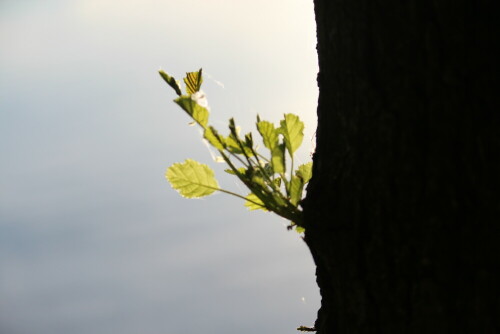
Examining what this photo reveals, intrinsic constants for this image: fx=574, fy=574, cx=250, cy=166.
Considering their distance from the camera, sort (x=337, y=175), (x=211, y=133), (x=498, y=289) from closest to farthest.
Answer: (x=498, y=289) → (x=337, y=175) → (x=211, y=133)

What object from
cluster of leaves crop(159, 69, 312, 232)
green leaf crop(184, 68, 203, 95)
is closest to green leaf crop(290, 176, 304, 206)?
cluster of leaves crop(159, 69, 312, 232)

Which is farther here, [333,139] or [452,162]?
[333,139]

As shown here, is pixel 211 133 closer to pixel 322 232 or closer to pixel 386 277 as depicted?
pixel 322 232

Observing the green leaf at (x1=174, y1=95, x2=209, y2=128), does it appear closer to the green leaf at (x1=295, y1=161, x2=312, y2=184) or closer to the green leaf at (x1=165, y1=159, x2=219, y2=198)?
the green leaf at (x1=165, y1=159, x2=219, y2=198)

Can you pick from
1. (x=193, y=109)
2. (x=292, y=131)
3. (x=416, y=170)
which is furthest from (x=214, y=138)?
(x=416, y=170)

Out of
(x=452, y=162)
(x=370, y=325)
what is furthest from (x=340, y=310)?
(x=452, y=162)

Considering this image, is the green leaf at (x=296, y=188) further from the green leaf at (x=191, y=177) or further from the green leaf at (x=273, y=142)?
the green leaf at (x=191, y=177)

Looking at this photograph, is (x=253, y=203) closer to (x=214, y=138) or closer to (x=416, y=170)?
(x=214, y=138)
